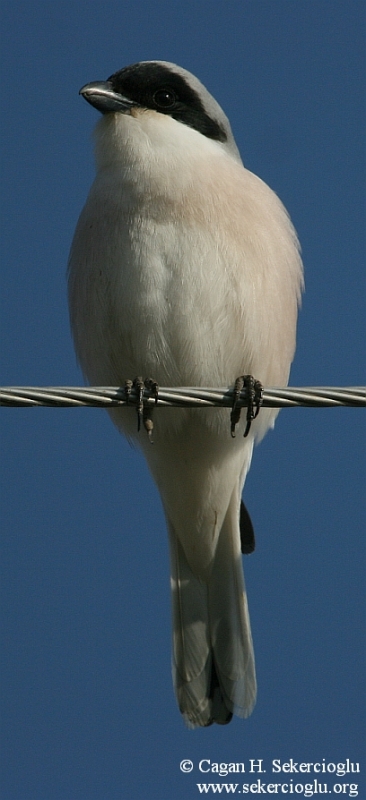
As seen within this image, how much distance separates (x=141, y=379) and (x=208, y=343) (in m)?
0.36

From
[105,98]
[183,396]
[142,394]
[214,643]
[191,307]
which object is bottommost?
[214,643]

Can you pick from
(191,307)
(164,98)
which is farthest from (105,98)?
(191,307)

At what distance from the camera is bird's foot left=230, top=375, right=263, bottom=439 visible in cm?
454

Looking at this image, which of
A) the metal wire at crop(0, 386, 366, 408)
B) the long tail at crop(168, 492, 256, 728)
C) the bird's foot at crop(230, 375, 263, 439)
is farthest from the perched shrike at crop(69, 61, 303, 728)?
the metal wire at crop(0, 386, 366, 408)

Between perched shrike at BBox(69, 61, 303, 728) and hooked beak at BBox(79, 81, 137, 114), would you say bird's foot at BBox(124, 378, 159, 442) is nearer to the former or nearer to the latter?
perched shrike at BBox(69, 61, 303, 728)

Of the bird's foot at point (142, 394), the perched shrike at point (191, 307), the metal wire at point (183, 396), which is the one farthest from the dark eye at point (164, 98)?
the metal wire at point (183, 396)

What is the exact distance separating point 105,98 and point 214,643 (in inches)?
111

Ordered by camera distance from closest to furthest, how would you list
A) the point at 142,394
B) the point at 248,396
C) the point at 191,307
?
the point at 142,394
the point at 248,396
the point at 191,307

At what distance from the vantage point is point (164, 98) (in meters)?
5.46

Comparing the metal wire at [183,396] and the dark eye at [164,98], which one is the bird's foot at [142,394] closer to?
the metal wire at [183,396]

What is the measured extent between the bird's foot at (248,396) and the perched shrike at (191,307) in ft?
0.75

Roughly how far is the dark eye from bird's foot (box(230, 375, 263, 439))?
1.56m

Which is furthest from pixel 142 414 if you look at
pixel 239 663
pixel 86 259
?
pixel 239 663

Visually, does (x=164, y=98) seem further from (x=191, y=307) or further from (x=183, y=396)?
(x=183, y=396)
